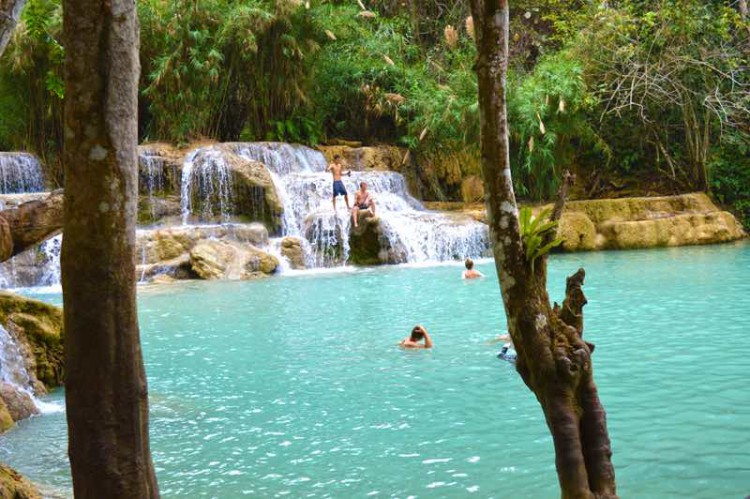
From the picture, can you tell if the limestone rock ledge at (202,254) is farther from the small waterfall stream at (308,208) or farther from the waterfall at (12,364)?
the waterfall at (12,364)

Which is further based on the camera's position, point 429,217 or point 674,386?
point 429,217

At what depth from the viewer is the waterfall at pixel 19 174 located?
20.6 meters

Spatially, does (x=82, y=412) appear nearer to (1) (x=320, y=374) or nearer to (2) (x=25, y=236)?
(2) (x=25, y=236)

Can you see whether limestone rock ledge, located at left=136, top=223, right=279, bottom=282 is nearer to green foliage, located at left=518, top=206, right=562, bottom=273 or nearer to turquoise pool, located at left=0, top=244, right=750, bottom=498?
turquoise pool, located at left=0, top=244, right=750, bottom=498

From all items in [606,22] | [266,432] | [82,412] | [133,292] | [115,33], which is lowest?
[266,432]

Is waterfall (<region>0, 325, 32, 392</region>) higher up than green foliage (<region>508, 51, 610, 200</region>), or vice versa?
green foliage (<region>508, 51, 610, 200</region>)

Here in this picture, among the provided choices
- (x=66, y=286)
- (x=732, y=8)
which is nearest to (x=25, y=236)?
(x=66, y=286)

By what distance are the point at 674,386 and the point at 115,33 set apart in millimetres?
5335

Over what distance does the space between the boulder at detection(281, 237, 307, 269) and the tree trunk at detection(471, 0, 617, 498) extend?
14.8m

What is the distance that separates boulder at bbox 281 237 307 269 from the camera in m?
18.3

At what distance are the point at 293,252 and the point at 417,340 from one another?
9.50 meters

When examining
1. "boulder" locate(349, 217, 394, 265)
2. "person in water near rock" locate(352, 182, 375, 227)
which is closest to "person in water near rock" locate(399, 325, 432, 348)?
"boulder" locate(349, 217, 394, 265)

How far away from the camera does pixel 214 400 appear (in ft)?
23.8

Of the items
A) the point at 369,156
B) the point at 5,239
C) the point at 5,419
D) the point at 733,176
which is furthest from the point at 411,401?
Result: the point at 733,176
